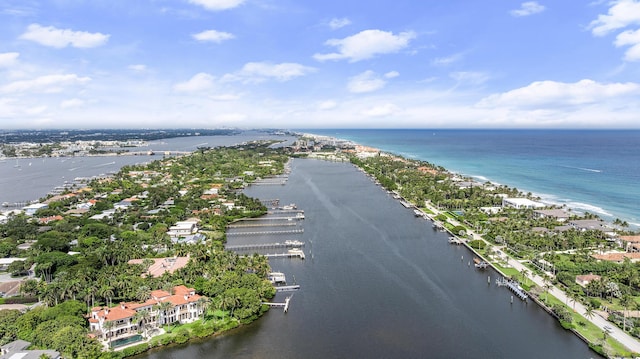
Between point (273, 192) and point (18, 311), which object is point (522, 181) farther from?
point (18, 311)

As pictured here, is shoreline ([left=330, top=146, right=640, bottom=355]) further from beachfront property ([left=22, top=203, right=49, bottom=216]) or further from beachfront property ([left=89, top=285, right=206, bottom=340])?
beachfront property ([left=22, top=203, right=49, bottom=216])

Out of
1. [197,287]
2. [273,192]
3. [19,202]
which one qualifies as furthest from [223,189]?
[197,287]

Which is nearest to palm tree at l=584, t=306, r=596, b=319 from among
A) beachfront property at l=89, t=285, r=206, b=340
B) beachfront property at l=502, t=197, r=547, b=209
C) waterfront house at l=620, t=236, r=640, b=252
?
waterfront house at l=620, t=236, r=640, b=252

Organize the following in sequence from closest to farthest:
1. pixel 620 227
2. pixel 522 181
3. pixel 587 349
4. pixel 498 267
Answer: pixel 587 349 → pixel 498 267 → pixel 620 227 → pixel 522 181

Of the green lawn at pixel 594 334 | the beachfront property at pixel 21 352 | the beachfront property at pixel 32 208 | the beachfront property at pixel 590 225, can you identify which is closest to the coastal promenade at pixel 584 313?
the green lawn at pixel 594 334

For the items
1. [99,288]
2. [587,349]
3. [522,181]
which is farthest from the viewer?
[522,181]

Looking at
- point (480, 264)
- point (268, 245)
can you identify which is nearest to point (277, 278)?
point (268, 245)

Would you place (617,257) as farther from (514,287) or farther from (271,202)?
(271,202)
